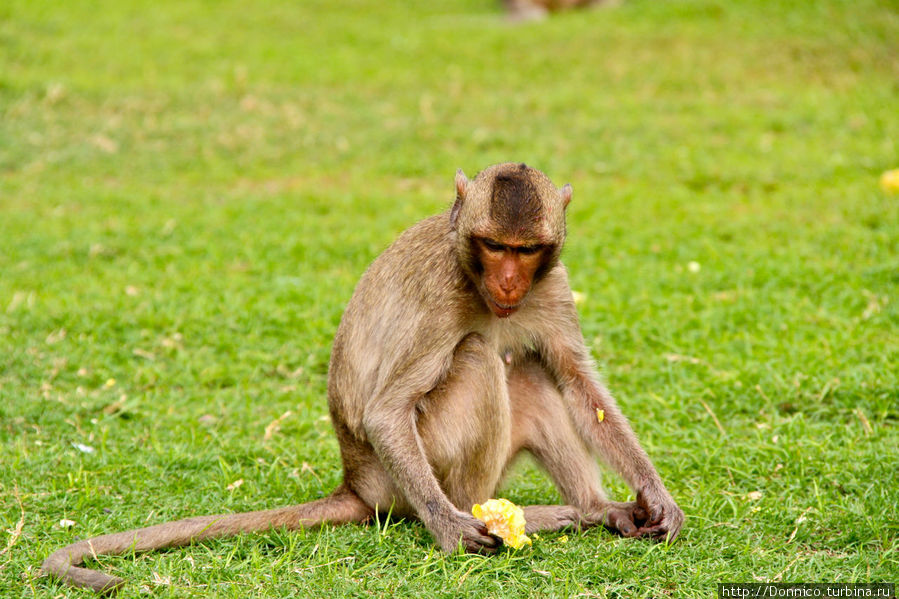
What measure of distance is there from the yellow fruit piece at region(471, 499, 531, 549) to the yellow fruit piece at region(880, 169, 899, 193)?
597 cm

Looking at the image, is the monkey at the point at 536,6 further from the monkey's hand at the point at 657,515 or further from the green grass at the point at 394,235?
the monkey's hand at the point at 657,515

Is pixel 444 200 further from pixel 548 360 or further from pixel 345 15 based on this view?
pixel 345 15

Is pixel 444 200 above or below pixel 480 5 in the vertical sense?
below

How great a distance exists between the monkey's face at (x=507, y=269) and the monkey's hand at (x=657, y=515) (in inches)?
37.8

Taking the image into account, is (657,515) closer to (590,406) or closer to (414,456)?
(590,406)

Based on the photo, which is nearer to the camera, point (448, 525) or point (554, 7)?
point (448, 525)

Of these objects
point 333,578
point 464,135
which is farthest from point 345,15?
point 333,578

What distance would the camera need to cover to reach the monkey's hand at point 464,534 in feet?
13.7

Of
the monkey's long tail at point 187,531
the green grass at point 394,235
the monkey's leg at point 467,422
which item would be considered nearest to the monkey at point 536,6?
the green grass at point 394,235

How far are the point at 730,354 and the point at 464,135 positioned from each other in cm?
530

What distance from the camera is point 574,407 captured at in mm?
4902

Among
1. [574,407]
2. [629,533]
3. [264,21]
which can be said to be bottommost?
[629,533]

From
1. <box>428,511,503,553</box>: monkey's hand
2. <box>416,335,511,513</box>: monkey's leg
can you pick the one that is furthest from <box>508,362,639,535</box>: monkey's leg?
<box>428,511,503,553</box>: monkey's hand

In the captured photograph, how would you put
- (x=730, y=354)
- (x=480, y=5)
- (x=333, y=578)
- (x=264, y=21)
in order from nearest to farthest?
(x=333, y=578), (x=730, y=354), (x=264, y=21), (x=480, y=5)
